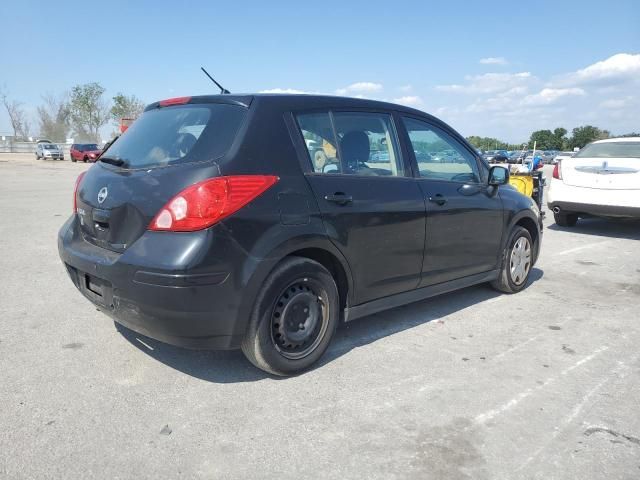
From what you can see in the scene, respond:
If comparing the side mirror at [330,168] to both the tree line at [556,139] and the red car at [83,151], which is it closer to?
the red car at [83,151]

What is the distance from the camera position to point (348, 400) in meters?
3.02

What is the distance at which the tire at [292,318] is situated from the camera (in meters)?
3.05

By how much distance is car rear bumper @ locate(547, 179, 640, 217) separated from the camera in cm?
809

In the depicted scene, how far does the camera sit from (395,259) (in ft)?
12.4

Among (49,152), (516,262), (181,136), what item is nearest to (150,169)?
(181,136)

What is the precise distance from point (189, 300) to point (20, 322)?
7.33 feet

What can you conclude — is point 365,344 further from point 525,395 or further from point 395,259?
point 525,395

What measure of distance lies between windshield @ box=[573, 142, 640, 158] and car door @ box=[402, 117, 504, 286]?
5.03 metres

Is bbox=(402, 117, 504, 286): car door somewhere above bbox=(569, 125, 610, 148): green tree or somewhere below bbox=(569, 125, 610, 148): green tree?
below

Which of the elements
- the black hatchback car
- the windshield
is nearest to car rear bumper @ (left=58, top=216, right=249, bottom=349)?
the black hatchback car

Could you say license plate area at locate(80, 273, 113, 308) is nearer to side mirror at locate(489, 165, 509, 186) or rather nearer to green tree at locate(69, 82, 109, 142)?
side mirror at locate(489, 165, 509, 186)

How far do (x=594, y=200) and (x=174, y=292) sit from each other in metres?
7.90

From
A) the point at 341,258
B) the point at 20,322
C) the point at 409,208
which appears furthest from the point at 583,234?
the point at 20,322

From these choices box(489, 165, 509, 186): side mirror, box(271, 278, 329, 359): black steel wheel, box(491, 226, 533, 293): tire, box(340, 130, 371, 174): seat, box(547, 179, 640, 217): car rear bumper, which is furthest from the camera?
box(547, 179, 640, 217): car rear bumper
